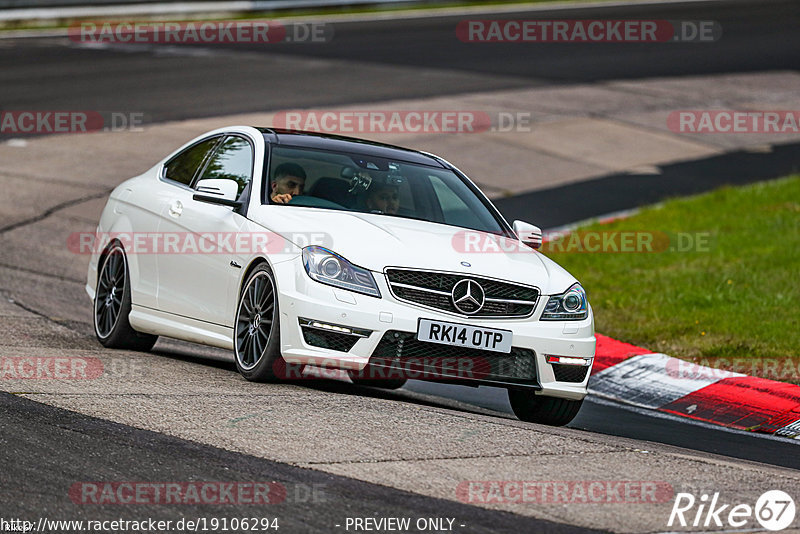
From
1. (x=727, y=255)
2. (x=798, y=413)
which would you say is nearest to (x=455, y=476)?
(x=798, y=413)

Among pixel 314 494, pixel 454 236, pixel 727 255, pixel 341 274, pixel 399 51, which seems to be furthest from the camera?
pixel 399 51

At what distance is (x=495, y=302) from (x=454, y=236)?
72 cm

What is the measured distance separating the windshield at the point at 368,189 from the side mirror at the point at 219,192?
0.74ft

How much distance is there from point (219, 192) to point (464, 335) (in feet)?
6.57

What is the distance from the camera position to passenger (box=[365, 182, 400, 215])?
8.48 meters

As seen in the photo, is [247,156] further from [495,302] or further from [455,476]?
[455,476]

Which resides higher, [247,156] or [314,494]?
[247,156]

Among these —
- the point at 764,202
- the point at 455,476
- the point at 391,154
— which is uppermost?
the point at 391,154

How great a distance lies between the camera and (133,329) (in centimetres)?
930

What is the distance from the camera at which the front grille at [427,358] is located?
734 centimetres
